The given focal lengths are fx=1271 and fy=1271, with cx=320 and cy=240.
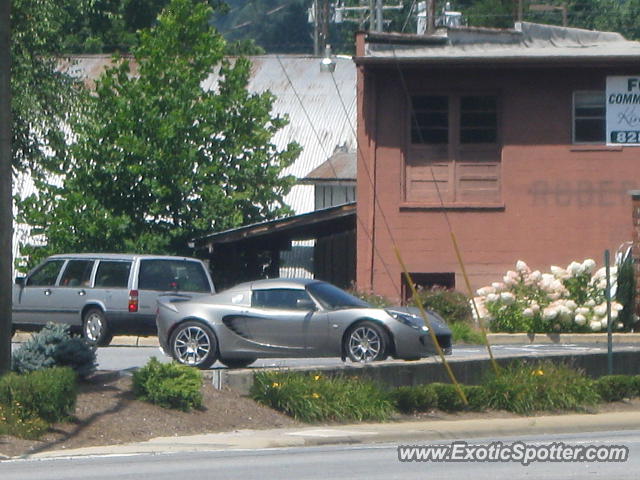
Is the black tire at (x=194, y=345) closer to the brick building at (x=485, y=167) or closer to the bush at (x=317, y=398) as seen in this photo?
the bush at (x=317, y=398)

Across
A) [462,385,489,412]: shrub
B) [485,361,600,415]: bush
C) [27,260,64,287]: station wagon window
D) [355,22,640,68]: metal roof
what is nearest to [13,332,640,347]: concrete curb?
[27,260,64,287]: station wagon window

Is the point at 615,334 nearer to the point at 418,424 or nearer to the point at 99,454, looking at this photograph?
the point at 418,424

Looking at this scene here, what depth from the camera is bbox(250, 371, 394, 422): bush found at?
1606 centimetres

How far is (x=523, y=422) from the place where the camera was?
1625cm

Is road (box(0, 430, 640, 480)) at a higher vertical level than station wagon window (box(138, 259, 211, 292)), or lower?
lower

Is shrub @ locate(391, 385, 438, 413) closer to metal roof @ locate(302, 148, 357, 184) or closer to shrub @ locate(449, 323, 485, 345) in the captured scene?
shrub @ locate(449, 323, 485, 345)

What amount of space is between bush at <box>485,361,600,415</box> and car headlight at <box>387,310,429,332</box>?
1.39 meters

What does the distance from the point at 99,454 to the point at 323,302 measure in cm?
627

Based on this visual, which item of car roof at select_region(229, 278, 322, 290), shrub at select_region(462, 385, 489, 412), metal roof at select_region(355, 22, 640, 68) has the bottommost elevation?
shrub at select_region(462, 385, 489, 412)

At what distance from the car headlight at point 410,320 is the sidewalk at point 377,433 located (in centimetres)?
256

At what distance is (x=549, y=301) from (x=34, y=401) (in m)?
15.9

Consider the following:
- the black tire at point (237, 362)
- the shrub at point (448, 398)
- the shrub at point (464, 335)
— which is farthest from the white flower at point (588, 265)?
the shrub at point (448, 398)

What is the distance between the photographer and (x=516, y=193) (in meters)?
29.7

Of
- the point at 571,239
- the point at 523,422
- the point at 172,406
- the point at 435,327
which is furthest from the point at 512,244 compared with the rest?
the point at 172,406
